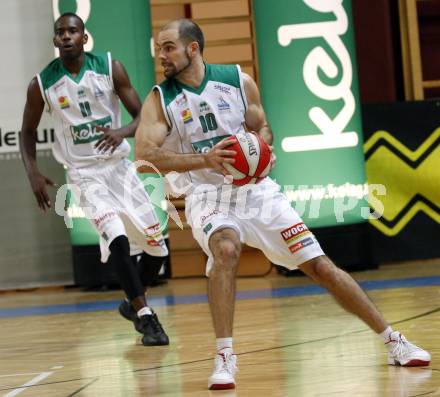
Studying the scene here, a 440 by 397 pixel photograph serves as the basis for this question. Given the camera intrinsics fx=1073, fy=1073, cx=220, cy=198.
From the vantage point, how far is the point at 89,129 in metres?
6.38

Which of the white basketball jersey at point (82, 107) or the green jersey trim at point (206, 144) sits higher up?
the white basketball jersey at point (82, 107)

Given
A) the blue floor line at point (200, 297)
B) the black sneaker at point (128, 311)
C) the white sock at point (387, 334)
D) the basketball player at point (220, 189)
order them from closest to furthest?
the basketball player at point (220, 189) → the white sock at point (387, 334) → the black sneaker at point (128, 311) → the blue floor line at point (200, 297)

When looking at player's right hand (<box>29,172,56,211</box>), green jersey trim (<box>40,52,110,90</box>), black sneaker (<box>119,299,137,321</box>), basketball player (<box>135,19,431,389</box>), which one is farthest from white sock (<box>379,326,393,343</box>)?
green jersey trim (<box>40,52,110,90</box>)

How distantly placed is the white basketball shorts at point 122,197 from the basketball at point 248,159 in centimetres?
177

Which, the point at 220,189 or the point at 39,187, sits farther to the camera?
the point at 39,187

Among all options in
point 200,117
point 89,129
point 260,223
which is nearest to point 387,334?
point 260,223

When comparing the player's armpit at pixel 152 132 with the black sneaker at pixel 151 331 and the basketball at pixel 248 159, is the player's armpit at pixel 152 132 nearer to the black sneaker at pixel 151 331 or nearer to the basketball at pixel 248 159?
the basketball at pixel 248 159

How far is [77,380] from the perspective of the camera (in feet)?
15.8

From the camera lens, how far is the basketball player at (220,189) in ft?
14.6

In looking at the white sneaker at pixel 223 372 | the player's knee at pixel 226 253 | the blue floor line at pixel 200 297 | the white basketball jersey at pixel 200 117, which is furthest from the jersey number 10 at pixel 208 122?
the blue floor line at pixel 200 297

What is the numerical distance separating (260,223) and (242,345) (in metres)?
1.08

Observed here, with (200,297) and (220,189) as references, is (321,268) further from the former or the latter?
(200,297)

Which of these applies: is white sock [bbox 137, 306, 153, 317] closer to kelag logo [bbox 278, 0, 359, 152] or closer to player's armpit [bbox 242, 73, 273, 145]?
player's armpit [bbox 242, 73, 273, 145]

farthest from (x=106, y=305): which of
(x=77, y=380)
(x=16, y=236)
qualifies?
(x=77, y=380)
